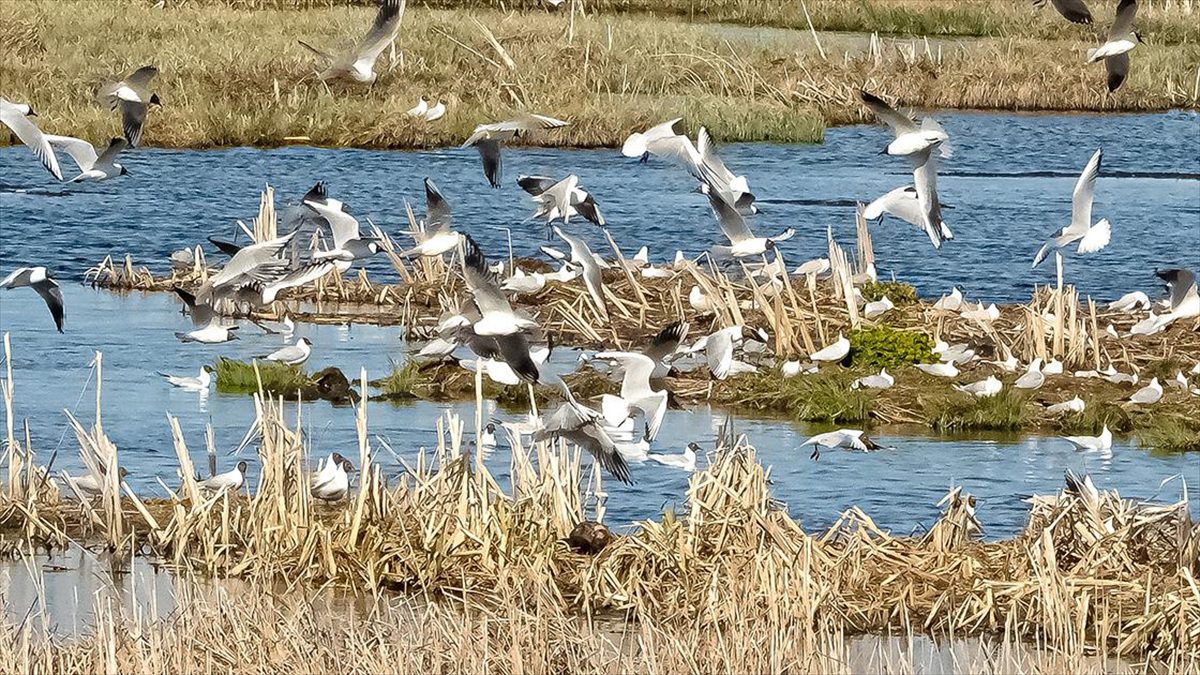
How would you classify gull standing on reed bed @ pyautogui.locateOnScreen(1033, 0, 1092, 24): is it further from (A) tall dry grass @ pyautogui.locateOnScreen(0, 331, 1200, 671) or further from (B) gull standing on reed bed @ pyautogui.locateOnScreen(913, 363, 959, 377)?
(B) gull standing on reed bed @ pyautogui.locateOnScreen(913, 363, 959, 377)

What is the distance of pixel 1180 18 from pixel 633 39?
47.2ft

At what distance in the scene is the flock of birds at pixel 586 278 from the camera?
994 centimetres

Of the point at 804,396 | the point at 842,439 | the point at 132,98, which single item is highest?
the point at 132,98

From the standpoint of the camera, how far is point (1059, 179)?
104 ft

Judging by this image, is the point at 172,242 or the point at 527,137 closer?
the point at 172,242

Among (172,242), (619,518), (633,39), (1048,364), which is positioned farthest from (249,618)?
(633,39)

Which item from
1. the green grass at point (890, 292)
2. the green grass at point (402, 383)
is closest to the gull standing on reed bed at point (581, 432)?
the green grass at point (402, 383)

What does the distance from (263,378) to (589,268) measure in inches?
100

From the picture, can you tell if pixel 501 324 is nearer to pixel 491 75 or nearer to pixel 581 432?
pixel 581 432

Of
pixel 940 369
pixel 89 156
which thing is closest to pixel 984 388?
pixel 940 369

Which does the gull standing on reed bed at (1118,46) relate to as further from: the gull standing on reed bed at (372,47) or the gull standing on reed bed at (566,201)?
the gull standing on reed bed at (372,47)

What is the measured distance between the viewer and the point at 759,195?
28.2m

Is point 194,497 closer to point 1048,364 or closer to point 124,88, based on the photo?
point 124,88

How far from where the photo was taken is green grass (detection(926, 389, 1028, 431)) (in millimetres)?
14227
